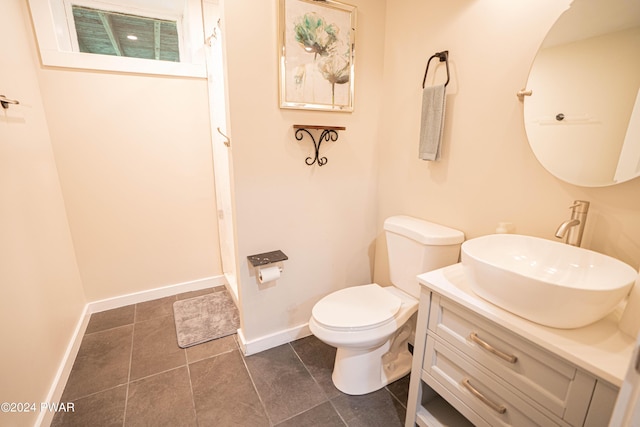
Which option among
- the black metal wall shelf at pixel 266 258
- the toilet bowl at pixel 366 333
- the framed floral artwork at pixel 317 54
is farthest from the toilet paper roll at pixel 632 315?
the framed floral artwork at pixel 317 54

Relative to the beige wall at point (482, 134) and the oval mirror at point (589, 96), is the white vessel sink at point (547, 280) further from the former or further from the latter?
the oval mirror at point (589, 96)

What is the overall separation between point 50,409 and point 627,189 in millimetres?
2667

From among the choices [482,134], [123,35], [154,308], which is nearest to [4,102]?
[123,35]

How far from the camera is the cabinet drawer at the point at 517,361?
0.76m

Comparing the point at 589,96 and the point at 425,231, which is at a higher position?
the point at 589,96

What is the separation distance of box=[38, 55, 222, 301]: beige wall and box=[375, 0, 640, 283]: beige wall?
164 centimetres

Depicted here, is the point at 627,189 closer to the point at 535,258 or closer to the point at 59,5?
the point at 535,258

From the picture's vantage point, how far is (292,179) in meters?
1.74

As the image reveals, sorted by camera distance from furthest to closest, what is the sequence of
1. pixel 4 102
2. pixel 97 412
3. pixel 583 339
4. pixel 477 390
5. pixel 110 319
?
pixel 110 319, pixel 97 412, pixel 4 102, pixel 477 390, pixel 583 339

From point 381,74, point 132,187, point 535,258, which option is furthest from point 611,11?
point 132,187

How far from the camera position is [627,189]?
959 mm

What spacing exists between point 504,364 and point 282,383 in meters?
1.19

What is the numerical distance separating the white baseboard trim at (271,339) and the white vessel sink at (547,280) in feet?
4.38

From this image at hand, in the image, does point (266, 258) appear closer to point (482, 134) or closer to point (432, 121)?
point (432, 121)
